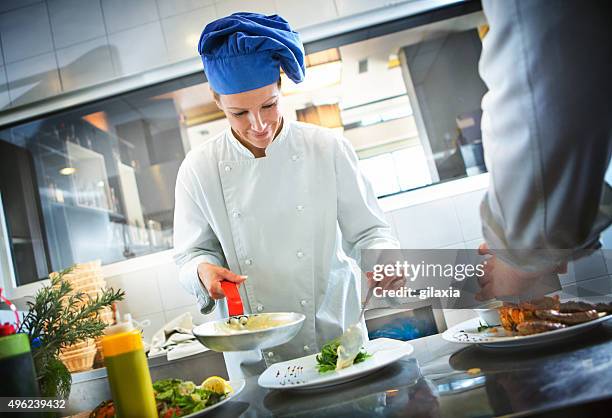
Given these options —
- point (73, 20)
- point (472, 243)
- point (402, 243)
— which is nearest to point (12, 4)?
point (73, 20)

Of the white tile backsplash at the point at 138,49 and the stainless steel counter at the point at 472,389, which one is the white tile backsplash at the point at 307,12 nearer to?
the white tile backsplash at the point at 138,49

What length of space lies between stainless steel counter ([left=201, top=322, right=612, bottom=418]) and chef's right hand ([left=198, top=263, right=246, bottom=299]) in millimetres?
280

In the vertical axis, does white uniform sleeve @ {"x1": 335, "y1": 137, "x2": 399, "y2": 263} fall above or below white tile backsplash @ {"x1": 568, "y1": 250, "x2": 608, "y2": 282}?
above

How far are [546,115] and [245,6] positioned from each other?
2555 mm

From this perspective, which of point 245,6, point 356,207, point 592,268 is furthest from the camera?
point 245,6

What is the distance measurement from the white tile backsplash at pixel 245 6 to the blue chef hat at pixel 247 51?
1.49 metres

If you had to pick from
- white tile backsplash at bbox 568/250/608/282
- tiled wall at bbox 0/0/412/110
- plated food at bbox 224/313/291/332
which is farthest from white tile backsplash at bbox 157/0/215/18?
white tile backsplash at bbox 568/250/608/282

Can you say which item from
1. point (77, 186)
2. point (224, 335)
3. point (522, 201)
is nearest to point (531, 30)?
point (522, 201)

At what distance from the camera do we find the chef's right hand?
1.23 meters

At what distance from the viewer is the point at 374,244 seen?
1488mm

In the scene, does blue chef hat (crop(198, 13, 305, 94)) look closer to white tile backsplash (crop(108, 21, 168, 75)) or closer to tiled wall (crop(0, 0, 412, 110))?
tiled wall (crop(0, 0, 412, 110))

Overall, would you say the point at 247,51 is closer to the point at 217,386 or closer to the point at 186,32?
the point at 217,386

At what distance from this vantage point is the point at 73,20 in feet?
9.87

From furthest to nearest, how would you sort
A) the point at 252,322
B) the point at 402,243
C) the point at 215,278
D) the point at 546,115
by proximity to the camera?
the point at 402,243 → the point at 215,278 → the point at 252,322 → the point at 546,115
